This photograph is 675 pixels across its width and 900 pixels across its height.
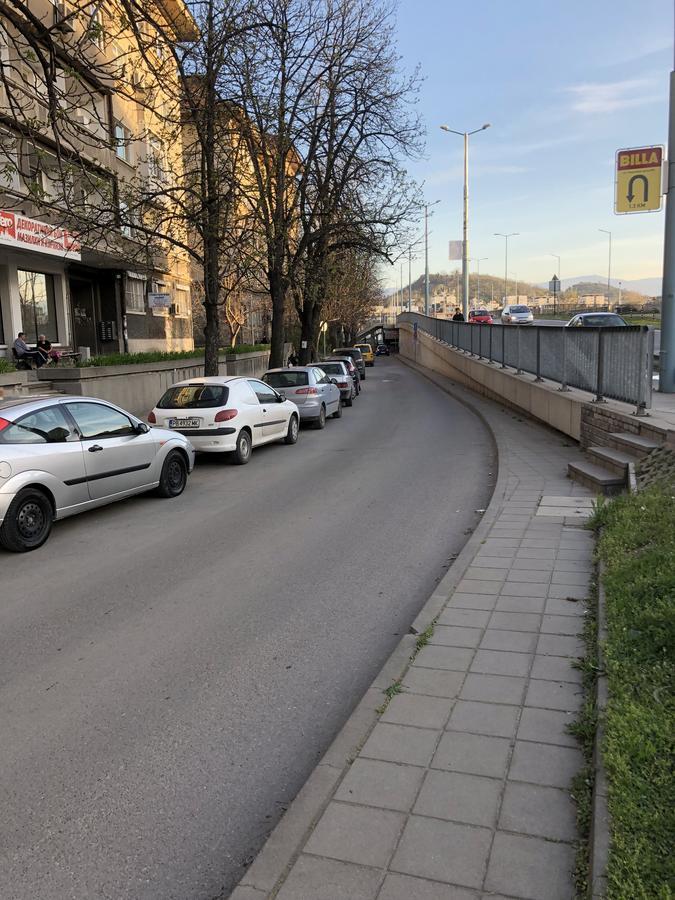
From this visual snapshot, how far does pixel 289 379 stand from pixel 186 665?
46.5 ft

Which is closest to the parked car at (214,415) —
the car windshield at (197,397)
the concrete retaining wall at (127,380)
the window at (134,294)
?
the car windshield at (197,397)

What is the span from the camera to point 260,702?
4191 mm

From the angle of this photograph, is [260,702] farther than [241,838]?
Yes

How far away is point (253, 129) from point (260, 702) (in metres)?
20.6

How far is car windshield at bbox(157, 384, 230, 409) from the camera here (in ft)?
41.8

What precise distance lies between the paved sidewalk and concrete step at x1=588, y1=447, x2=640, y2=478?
3.61 m

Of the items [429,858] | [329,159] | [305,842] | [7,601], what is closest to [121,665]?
[7,601]

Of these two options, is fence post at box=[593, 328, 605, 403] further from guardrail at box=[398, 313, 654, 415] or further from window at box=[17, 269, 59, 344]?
window at box=[17, 269, 59, 344]

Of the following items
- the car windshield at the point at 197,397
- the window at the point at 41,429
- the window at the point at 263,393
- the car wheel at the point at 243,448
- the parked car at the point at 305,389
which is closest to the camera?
the window at the point at 41,429

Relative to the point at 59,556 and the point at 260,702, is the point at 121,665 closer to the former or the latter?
the point at 260,702

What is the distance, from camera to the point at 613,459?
363 inches

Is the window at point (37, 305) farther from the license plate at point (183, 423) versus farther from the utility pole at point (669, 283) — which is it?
the utility pole at point (669, 283)

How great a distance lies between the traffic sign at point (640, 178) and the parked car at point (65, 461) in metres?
9.93

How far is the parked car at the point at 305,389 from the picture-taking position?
18125 millimetres
